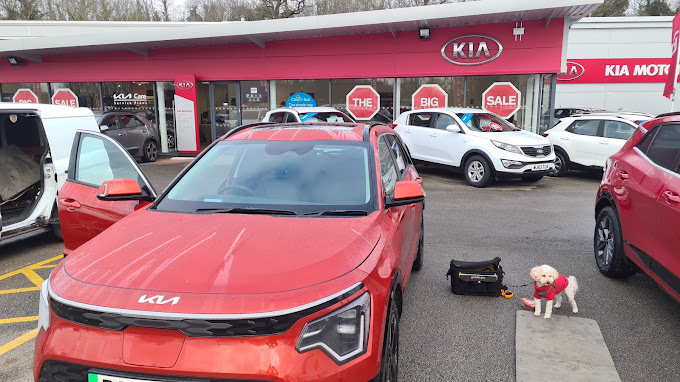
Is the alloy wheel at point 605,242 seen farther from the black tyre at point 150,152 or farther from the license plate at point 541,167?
the black tyre at point 150,152

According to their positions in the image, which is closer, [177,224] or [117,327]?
[117,327]

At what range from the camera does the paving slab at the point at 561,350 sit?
10.7 ft

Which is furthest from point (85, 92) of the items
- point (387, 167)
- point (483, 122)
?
point (387, 167)

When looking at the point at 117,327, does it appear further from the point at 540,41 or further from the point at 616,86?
the point at 616,86

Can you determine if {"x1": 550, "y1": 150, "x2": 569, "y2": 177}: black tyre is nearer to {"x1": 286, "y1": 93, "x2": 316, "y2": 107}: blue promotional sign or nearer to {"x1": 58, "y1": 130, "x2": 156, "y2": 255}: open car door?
{"x1": 286, "y1": 93, "x2": 316, "y2": 107}: blue promotional sign

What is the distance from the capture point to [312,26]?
46.5 feet

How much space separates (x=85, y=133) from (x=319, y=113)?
8.25 meters

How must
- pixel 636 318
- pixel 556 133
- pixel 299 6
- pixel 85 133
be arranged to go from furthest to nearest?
pixel 299 6, pixel 556 133, pixel 85 133, pixel 636 318

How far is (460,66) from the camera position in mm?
14320

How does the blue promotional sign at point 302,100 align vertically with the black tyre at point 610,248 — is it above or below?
above

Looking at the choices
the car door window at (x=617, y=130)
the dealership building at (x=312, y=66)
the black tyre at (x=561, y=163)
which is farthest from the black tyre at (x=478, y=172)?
the dealership building at (x=312, y=66)

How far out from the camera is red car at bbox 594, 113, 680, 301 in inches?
148

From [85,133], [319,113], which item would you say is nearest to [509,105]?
[319,113]

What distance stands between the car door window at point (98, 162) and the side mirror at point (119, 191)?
125 cm
